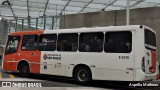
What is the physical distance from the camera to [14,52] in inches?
744

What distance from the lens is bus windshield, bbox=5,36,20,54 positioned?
18984mm

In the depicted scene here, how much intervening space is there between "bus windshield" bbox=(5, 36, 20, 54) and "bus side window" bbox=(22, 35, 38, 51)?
61 cm

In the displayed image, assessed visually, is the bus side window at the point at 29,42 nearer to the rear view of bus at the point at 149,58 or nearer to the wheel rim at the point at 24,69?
the wheel rim at the point at 24,69

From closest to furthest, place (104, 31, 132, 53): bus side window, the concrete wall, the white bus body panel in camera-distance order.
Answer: the white bus body panel
(104, 31, 132, 53): bus side window
the concrete wall

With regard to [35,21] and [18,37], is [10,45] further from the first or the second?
[35,21]

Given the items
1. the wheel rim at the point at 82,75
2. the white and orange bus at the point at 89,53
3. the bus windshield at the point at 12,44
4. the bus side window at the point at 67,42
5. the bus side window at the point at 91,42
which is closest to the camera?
the white and orange bus at the point at 89,53

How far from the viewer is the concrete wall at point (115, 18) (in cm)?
2198

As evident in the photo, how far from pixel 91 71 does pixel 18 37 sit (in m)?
5.84

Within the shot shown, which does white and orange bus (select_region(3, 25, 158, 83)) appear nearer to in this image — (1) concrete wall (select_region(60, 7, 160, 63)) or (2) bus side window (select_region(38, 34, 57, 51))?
(2) bus side window (select_region(38, 34, 57, 51))

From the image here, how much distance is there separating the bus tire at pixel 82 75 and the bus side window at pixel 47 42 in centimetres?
200

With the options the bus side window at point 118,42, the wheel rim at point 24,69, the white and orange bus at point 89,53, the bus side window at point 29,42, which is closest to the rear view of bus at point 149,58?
the white and orange bus at point 89,53

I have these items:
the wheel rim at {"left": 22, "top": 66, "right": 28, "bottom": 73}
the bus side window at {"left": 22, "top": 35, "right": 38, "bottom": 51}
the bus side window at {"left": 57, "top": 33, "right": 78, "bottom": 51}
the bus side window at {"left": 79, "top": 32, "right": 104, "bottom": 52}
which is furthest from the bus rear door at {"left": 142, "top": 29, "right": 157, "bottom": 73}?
the wheel rim at {"left": 22, "top": 66, "right": 28, "bottom": 73}

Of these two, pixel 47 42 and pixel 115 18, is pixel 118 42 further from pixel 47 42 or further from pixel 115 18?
pixel 115 18

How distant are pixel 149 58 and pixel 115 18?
10509mm
